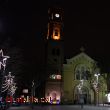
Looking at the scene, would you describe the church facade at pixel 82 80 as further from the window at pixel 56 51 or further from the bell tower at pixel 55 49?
the window at pixel 56 51

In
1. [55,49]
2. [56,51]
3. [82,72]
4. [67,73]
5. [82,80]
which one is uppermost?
[55,49]

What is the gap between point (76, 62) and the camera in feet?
258

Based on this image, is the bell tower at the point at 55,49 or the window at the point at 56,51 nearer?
the bell tower at the point at 55,49

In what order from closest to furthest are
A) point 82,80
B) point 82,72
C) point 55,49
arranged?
point 82,80 → point 82,72 → point 55,49

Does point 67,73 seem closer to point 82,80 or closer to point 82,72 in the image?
point 82,72

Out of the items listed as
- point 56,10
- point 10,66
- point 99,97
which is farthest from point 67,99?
point 10,66

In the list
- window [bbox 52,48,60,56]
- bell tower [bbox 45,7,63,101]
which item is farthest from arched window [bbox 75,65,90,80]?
window [bbox 52,48,60,56]

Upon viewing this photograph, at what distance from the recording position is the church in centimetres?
7588

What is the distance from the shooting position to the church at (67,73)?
7588 cm

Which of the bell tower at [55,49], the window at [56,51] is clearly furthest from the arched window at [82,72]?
the window at [56,51]

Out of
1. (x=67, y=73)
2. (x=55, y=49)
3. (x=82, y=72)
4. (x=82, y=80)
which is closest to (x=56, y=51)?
(x=55, y=49)

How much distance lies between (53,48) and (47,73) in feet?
25.0

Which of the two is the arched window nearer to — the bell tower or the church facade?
the church facade

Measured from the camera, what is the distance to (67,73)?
78.1 metres
